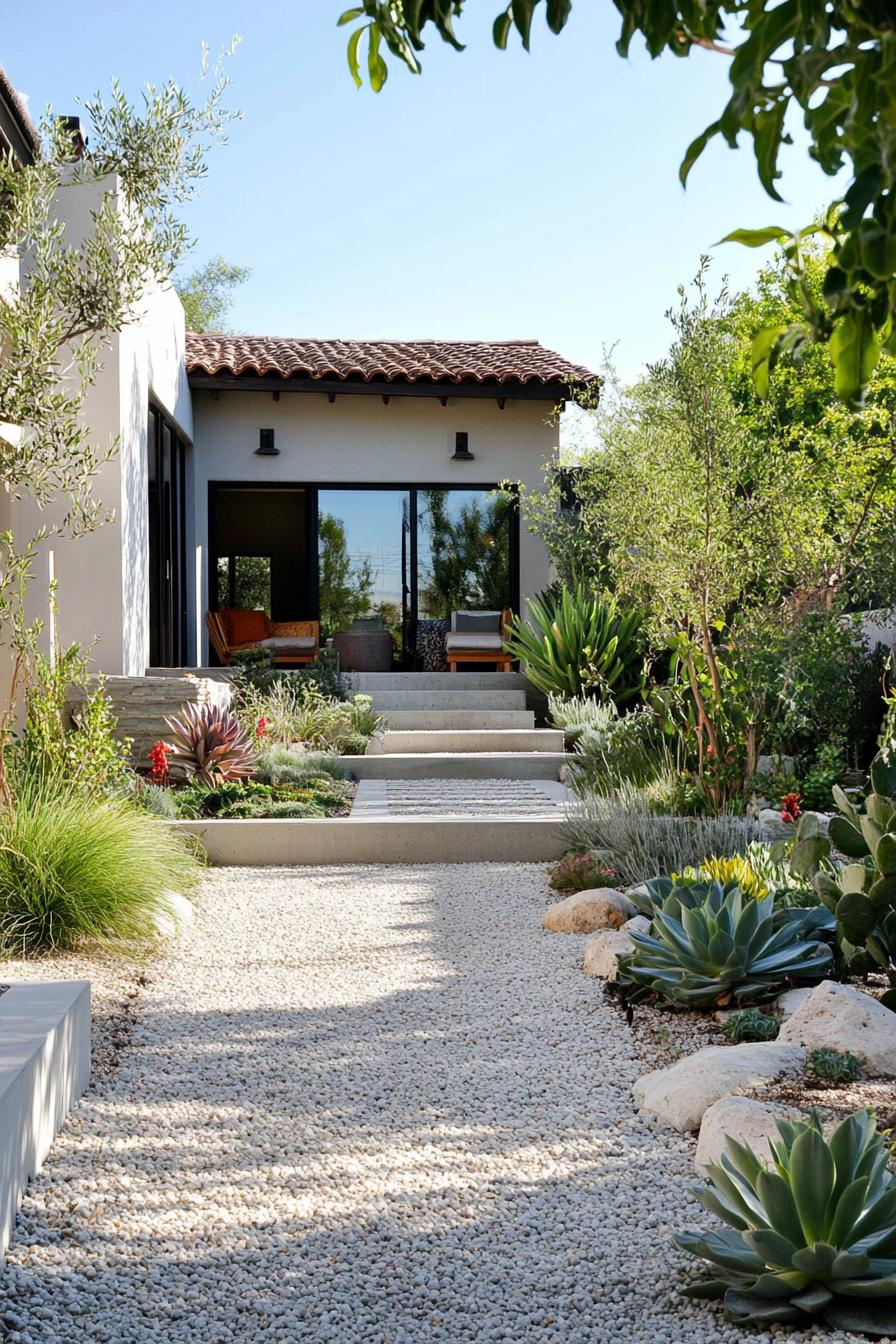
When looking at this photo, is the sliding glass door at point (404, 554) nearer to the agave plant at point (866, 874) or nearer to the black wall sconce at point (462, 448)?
the black wall sconce at point (462, 448)

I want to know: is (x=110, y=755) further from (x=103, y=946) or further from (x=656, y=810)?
(x=656, y=810)

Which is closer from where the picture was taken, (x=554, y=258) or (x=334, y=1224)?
(x=334, y=1224)

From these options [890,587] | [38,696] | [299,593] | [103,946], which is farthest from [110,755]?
[299,593]

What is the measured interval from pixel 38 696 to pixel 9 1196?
421 centimetres

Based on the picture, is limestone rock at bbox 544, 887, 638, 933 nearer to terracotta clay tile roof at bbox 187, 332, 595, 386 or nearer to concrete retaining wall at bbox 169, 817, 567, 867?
concrete retaining wall at bbox 169, 817, 567, 867

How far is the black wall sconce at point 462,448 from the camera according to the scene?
49.0 ft

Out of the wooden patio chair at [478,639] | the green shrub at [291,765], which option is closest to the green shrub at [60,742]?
the green shrub at [291,765]

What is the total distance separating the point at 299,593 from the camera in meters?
20.8

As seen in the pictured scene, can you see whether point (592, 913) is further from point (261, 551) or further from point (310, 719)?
point (261, 551)

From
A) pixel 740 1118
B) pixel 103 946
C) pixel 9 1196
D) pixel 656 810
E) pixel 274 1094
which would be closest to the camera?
pixel 9 1196

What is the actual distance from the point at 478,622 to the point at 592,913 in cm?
940

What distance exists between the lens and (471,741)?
1186 cm

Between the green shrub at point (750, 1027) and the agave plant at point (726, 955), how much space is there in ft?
0.70

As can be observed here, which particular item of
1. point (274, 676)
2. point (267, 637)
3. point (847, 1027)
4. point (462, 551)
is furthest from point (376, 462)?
point (847, 1027)
